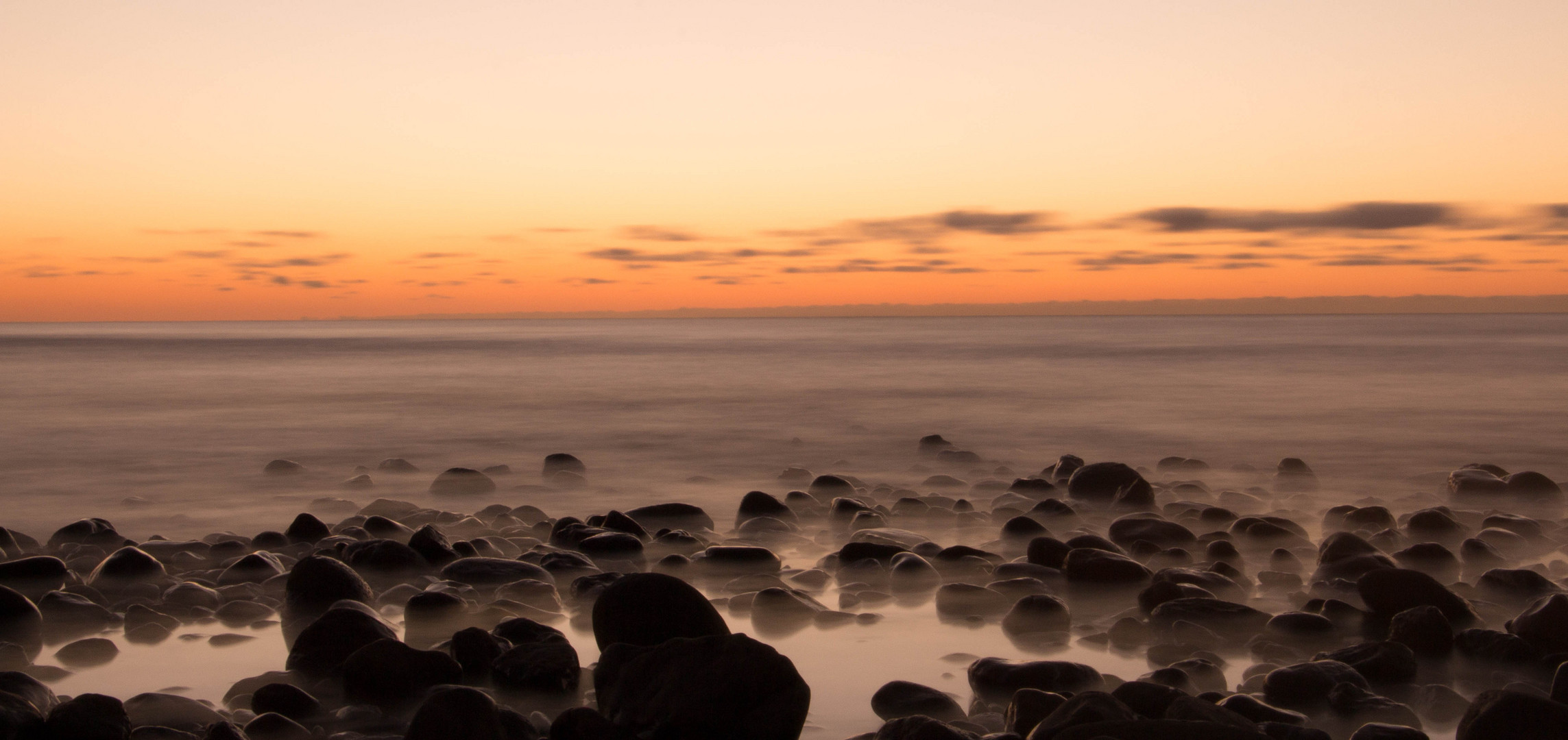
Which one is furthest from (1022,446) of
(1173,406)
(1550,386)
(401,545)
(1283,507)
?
(1550,386)

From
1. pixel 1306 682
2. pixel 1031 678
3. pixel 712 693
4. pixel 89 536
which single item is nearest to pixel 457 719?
pixel 712 693

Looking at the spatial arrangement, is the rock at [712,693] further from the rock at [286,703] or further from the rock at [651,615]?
the rock at [286,703]

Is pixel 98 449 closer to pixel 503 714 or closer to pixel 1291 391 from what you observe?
pixel 503 714

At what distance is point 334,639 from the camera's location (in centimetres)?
406

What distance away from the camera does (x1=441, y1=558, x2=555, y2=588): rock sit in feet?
17.2

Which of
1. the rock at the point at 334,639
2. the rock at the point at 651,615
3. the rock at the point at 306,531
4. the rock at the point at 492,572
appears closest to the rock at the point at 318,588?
the rock at the point at 492,572

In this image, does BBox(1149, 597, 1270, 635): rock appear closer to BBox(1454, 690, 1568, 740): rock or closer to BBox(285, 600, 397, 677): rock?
BBox(1454, 690, 1568, 740): rock

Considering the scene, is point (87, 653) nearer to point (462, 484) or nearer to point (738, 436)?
point (462, 484)

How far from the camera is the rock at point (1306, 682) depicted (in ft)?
12.0

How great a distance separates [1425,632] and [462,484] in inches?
291

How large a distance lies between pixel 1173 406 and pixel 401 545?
1583 cm

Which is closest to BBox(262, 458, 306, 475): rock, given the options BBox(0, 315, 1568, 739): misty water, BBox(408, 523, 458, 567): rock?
BBox(0, 315, 1568, 739): misty water

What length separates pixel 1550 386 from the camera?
73.2 ft

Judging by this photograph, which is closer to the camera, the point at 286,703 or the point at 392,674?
the point at 286,703
